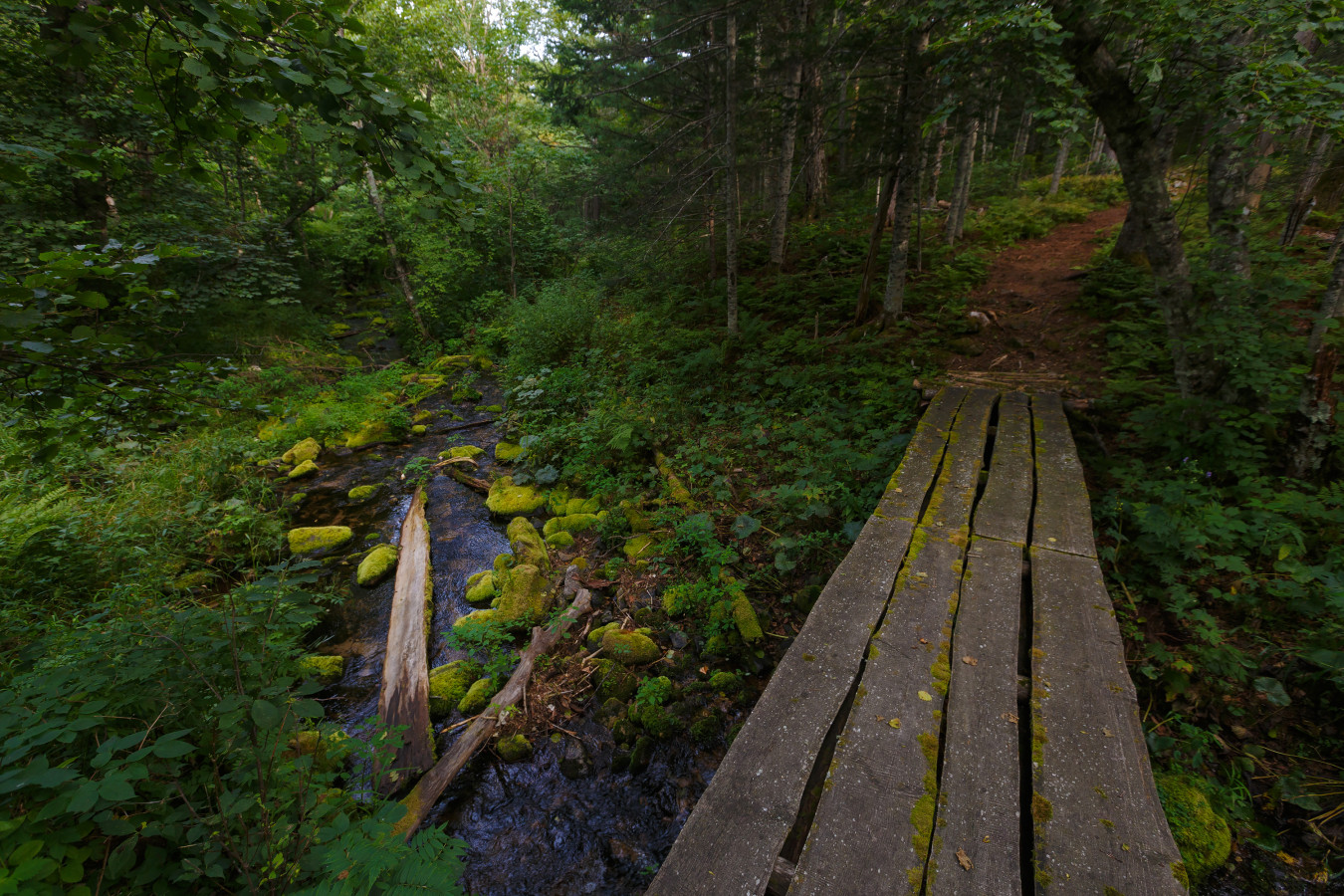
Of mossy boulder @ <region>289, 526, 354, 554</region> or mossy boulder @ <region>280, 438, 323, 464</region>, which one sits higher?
mossy boulder @ <region>280, 438, 323, 464</region>

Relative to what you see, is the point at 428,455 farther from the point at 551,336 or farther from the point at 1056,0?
the point at 1056,0

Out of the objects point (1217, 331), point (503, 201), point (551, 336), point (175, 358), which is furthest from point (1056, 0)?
point (503, 201)

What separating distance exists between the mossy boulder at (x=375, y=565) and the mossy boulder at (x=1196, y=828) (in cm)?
701

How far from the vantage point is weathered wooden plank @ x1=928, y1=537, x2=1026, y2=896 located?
64.4 inches

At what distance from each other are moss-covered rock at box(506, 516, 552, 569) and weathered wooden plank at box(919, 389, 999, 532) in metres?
4.09

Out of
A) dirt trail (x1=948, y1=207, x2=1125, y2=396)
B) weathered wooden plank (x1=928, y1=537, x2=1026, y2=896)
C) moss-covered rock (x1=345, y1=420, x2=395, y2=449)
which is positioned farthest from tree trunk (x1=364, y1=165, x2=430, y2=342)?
weathered wooden plank (x1=928, y1=537, x2=1026, y2=896)

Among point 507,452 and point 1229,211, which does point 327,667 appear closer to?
point 507,452

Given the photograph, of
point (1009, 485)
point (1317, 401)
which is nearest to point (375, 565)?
point (1009, 485)

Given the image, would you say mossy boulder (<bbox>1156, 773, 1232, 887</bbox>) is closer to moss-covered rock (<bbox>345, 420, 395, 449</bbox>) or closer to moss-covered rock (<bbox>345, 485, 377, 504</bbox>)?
moss-covered rock (<bbox>345, 485, 377, 504</bbox>)

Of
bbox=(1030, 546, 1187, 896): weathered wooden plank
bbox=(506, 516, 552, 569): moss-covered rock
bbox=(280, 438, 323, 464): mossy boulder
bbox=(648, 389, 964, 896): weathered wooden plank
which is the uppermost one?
bbox=(1030, 546, 1187, 896): weathered wooden plank

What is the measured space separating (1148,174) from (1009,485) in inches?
127

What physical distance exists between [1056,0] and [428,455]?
10.2 m

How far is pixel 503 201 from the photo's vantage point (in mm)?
15594

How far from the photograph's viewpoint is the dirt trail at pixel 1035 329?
273 inches
